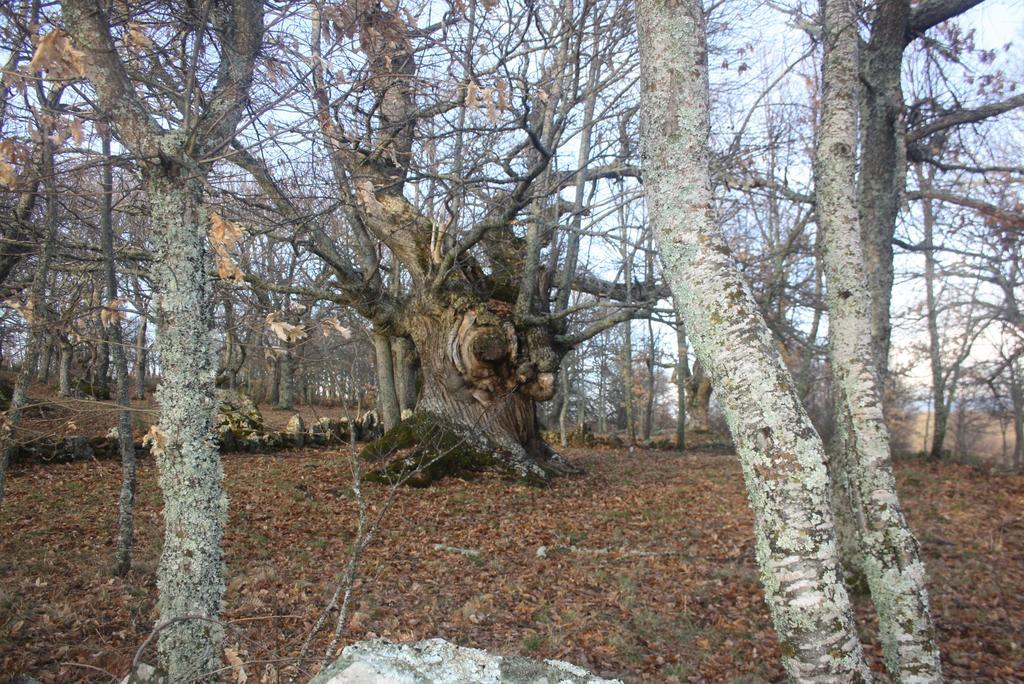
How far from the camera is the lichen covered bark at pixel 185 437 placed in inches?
110

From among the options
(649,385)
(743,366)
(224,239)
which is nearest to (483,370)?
(224,239)

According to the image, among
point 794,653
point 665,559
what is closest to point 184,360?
point 794,653

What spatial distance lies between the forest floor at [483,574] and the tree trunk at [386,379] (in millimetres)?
3324

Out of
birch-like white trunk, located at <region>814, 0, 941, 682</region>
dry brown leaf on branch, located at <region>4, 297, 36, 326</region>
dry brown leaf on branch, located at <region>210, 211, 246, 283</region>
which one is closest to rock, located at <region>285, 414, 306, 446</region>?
dry brown leaf on branch, located at <region>4, 297, 36, 326</region>

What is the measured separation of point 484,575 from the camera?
620 cm

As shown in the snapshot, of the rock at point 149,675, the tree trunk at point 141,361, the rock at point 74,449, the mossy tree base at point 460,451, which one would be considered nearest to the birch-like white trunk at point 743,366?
the rock at point 149,675

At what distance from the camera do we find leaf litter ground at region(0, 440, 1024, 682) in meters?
4.39

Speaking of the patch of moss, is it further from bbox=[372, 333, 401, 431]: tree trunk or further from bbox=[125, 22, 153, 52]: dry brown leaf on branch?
bbox=[125, 22, 153, 52]: dry brown leaf on branch

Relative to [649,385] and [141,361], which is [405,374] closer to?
[141,361]

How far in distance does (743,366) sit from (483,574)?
4545 mm

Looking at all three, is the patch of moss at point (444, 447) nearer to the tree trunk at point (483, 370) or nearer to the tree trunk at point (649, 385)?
the tree trunk at point (483, 370)

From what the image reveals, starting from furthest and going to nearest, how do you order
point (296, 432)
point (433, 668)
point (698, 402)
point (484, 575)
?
point (698, 402), point (296, 432), point (484, 575), point (433, 668)

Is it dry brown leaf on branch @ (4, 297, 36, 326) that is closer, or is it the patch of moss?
dry brown leaf on branch @ (4, 297, 36, 326)

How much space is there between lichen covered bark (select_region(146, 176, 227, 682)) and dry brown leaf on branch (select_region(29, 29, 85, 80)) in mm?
557
